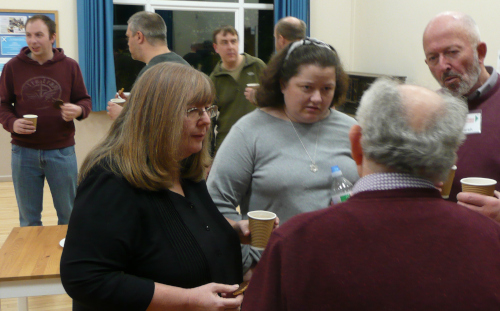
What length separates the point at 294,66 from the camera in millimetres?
1812

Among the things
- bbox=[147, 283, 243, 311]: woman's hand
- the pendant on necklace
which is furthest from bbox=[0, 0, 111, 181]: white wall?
bbox=[147, 283, 243, 311]: woman's hand

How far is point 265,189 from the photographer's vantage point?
1.75m

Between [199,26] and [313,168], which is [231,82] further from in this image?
[199,26]

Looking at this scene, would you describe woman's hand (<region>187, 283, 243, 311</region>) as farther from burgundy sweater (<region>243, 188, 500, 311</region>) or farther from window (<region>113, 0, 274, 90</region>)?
window (<region>113, 0, 274, 90</region>)

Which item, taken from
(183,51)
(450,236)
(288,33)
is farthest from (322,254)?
(183,51)

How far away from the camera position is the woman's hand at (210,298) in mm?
1288

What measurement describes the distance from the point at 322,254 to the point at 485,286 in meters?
0.30

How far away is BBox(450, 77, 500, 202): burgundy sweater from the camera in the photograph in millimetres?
1769

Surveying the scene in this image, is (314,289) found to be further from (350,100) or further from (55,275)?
(350,100)

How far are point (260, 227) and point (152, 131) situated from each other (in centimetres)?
47

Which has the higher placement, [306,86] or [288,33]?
[288,33]

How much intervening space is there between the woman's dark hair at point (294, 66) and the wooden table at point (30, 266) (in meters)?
1.11

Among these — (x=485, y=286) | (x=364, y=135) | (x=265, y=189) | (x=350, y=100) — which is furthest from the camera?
(x=350, y=100)

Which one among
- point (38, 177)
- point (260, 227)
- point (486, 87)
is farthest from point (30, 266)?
point (486, 87)
